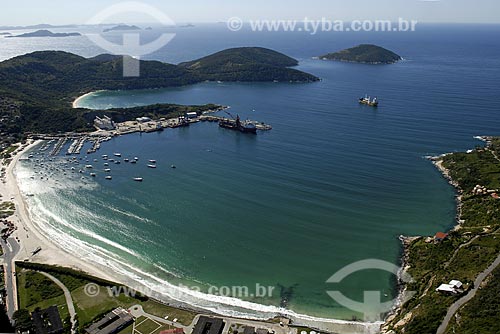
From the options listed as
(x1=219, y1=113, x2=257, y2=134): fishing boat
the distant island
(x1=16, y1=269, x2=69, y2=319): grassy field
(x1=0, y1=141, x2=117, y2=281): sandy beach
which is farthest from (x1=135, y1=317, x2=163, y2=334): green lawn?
the distant island

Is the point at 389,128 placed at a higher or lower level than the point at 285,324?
higher

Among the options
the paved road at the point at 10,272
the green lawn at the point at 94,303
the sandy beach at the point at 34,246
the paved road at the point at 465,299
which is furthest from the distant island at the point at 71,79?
the paved road at the point at 465,299

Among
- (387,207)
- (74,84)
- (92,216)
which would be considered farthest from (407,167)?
(74,84)

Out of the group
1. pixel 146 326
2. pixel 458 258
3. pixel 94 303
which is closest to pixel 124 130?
pixel 94 303

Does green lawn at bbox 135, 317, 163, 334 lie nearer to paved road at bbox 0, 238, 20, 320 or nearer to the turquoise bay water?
the turquoise bay water

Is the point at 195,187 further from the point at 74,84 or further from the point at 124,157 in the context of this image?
the point at 74,84

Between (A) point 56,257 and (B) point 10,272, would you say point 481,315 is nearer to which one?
(A) point 56,257

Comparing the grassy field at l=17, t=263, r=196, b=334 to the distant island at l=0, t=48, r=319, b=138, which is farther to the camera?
the distant island at l=0, t=48, r=319, b=138
